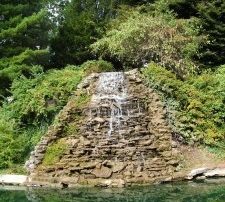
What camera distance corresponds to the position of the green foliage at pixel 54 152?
12.9 m

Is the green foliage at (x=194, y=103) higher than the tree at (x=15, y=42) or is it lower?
lower

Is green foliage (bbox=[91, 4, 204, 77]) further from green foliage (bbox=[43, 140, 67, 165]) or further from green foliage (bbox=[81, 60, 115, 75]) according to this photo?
green foliage (bbox=[43, 140, 67, 165])

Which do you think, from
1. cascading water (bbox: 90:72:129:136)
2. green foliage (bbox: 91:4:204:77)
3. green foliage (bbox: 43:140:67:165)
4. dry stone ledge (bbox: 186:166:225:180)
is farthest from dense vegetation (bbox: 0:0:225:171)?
dry stone ledge (bbox: 186:166:225:180)

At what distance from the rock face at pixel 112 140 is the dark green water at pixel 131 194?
23.6 inches

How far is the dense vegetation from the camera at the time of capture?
14.0 meters

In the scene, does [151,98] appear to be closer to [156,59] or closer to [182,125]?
[182,125]

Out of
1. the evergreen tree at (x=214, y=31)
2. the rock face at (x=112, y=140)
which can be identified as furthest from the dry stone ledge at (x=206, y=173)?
the evergreen tree at (x=214, y=31)

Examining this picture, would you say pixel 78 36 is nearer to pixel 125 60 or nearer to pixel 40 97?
pixel 125 60

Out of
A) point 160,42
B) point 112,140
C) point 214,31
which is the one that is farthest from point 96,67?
point 214,31

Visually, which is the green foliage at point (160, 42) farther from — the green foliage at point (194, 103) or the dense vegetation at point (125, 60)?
the green foliage at point (194, 103)

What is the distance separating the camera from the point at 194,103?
14.0m

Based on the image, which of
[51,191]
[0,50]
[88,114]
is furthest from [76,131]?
[0,50]

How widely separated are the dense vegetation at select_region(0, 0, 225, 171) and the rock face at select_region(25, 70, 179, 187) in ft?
2.10

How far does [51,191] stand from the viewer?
1124 cm
